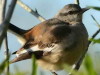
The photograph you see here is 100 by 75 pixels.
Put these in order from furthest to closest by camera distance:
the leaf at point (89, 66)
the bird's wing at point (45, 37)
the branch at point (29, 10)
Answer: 1. the bird's wing at point (45, 37)
2. the branch at point (29, 10)
3. the leaf at point (89, 66)

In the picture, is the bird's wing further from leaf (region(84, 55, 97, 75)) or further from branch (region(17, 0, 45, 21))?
leaf (region(84, 55, 97, 75))

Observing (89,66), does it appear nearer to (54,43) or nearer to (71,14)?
(54,43)

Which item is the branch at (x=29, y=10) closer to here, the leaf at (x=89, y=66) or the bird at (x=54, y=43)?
the bird at (x=54, y=43)

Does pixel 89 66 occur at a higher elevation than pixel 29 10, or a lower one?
higher

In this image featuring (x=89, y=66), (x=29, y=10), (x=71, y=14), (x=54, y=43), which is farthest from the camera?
(x=71, y=14)

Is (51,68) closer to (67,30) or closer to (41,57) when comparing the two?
(41,57)

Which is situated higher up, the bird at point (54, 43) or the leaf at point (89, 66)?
the leaf at point (89, 66)

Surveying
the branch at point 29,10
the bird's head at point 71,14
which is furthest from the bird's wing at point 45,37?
the bird's head at point 71,14

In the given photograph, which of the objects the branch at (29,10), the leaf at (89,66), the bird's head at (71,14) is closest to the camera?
the leaf at (89,66)

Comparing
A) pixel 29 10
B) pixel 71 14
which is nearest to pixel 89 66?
pixel 29 10
